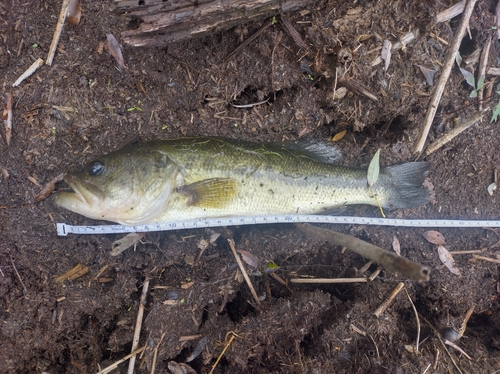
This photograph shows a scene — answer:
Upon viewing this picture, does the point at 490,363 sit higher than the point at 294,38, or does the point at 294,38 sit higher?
the point at 294,38

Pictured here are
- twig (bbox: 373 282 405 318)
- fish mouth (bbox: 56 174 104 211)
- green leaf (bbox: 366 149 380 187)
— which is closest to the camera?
fish mouth (bbox: 56 174 104 211)

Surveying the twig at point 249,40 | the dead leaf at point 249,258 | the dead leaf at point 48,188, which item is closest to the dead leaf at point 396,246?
the dead leaf at point 249,258

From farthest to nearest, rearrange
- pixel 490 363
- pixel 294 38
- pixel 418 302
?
pixel 418 302
pixel 490 363
pixel 294 38

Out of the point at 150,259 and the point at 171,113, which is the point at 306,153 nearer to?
the point at 171,113

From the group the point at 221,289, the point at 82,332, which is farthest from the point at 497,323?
the point at 82,332

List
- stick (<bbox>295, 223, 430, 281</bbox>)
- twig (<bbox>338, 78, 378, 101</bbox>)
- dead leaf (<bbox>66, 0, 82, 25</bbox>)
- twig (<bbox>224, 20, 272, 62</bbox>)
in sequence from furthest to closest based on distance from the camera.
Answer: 1. twig (<bbox>338, 78, 378, 101</bbox>)
2. twig (<bbox>224, 20, 272, 62</bbox>)
3. dead leaf (<bbox>66, 0, 82, 25</bbox>)
4. stick (<bbox>295, 223, 430, 281</bbox>)

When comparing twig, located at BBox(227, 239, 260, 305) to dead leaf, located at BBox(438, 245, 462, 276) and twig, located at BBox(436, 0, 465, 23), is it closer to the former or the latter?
dead leaf, located at BBox(438, 245, 462, 276)

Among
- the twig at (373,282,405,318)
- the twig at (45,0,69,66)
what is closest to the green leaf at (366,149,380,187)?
the twig at (373,282,405,318)

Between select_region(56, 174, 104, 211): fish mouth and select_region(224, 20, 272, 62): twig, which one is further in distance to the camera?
select_region(224, 20, 272, 62): twig

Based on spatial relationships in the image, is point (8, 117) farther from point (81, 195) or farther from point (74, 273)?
point (74, 273)
